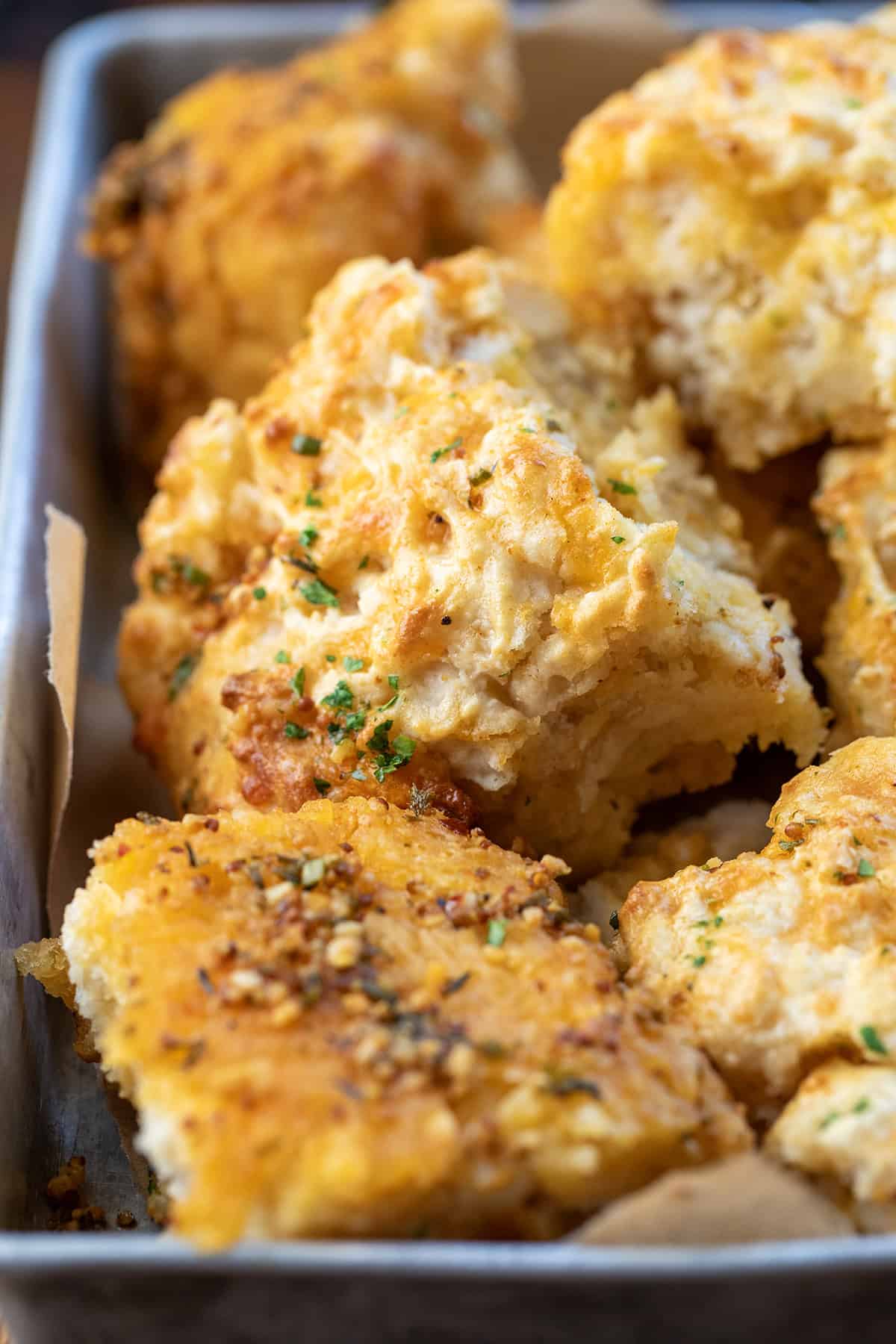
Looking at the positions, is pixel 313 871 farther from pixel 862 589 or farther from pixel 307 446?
pixel 862 589

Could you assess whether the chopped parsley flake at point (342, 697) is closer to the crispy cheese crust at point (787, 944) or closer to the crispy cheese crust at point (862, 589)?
the crispy cheese crust at point (787, 944)

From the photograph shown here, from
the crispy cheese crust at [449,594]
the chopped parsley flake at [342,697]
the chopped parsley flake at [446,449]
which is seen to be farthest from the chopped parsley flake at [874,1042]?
the chopped parsley flake at [446,449]

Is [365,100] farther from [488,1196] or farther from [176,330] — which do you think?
[488,1196]

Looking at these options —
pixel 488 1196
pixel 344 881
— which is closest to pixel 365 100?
pixel 344 881

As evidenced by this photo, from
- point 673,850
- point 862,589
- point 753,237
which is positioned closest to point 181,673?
point 673,850

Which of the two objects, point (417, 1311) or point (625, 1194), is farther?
point (625, 1194)

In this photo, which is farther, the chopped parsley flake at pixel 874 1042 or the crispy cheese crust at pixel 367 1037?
the chopped parsley flake at pixel 874 1042
